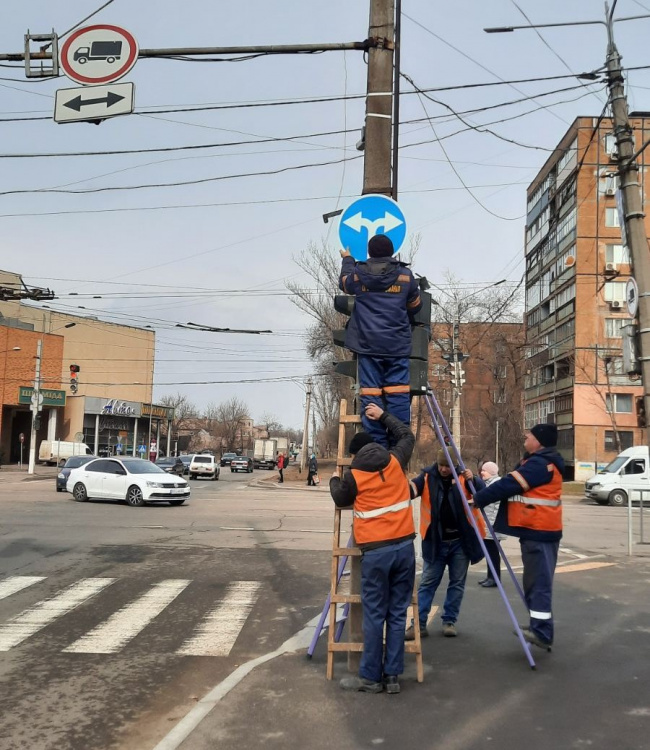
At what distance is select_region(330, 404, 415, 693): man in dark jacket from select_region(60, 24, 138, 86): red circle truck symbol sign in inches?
191

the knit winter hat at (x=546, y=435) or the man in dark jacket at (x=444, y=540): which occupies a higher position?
the knit winter hat at (x=546, y=435)

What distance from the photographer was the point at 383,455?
5145 millimetres

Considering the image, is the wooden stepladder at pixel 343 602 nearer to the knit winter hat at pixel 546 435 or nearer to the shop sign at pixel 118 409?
the knit winter hat at pixel 546 435

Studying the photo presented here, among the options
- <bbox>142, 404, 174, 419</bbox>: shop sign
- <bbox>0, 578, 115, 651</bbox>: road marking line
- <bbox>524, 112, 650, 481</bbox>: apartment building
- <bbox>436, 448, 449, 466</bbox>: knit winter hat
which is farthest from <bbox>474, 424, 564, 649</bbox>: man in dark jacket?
<bbox>142, 404, 174, 419</bbox>: shop sign

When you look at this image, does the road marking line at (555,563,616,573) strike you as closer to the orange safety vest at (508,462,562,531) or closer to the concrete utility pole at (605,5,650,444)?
the orange safety vest at (508,462,562,531)

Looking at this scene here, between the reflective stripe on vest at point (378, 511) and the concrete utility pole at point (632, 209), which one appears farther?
the concrete utility pole at point (632, 209)

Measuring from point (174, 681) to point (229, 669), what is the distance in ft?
1.59

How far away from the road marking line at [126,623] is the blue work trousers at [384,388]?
3.09 meters

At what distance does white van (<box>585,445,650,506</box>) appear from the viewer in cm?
2997

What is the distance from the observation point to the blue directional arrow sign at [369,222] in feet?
20.3

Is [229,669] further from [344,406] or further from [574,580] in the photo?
[574,580]

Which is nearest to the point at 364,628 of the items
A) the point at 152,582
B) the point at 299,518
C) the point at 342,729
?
the point at 342,729

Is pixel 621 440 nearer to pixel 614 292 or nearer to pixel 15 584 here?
pixel 614 292

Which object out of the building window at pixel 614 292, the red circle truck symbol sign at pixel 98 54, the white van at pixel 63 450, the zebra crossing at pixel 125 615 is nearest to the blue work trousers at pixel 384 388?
the zebra crossing at pixel 125 615
